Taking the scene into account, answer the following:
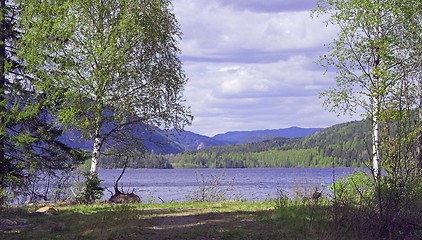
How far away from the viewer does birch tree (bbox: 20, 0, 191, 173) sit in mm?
21781

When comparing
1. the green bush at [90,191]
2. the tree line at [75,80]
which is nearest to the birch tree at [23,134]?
the tree line at [75,80]

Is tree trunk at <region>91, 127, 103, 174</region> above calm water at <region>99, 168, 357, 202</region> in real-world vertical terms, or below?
above

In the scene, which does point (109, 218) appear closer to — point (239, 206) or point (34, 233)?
→ point (34, 233)

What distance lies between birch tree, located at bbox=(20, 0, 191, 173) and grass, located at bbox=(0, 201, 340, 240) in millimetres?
6180

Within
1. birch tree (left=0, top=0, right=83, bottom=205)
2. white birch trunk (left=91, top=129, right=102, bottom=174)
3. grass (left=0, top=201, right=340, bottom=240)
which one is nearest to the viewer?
grass (left=0, top=201, right=340, bottom=240)

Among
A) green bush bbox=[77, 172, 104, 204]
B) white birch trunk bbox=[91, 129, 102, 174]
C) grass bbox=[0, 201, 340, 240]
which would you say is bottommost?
grass bbox=[0, 201, 340, 240]

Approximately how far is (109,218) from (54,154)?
9.80m

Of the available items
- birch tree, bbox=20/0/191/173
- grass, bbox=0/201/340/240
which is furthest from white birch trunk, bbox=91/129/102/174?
grass, bbox=0/201/340/240

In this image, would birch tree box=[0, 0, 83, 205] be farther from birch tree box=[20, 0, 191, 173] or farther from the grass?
the grass

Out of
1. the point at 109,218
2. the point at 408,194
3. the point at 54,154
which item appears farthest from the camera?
the point at 54,154

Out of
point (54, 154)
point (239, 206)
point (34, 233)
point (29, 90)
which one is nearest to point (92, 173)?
point (54, 154)

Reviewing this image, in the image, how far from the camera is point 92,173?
21922mm

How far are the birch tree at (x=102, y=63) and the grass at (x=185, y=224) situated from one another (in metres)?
6.18

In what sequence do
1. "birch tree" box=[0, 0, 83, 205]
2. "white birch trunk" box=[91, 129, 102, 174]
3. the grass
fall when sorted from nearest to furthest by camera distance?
1. the grass
2. "birch tree" box=[0, 0, 83, 205]
3. "white birch trunk" box=[91, 129, 102, 174]
